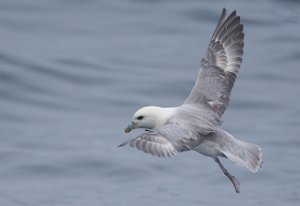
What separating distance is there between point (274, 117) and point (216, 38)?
4325mm

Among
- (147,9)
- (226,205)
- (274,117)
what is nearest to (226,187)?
(226,205)

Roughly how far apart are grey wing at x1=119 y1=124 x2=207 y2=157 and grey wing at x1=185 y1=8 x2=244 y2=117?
3.25 feet

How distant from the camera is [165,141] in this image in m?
10.0

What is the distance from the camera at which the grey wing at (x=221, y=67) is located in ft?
37.4

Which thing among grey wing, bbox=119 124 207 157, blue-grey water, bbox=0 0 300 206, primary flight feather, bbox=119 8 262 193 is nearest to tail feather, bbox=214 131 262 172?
primary flight feather, bbox=119 8 262 193

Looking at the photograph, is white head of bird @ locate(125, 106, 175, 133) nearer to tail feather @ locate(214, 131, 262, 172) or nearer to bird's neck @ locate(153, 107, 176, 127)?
bird's neck @ locate(153, 107, 176, 127)

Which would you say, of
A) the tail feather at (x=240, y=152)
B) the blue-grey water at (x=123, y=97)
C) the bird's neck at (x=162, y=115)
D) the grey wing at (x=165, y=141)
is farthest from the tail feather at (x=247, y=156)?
the blue-grey water at (x=123, y=97)

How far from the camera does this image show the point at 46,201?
14.2m

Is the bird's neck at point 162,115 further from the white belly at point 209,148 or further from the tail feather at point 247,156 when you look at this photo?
the tail feather at point 247,156

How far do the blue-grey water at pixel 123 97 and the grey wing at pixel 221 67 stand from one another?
9.36 ft

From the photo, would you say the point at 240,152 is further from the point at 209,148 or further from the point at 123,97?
the point at 123,97

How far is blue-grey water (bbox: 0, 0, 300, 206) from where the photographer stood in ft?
47.5

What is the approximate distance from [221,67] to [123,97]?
14.3ft

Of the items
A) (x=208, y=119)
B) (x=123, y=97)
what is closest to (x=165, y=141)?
(x=208, y=119)
